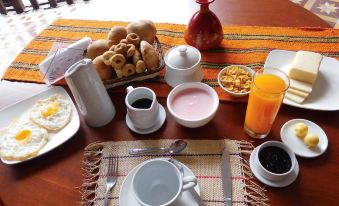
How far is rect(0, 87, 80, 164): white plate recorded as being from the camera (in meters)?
0.90

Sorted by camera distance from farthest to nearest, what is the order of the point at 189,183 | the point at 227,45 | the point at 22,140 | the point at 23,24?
the point at 23,24 < the point at 227,45 < the point at 22,140 < the point at 189,183

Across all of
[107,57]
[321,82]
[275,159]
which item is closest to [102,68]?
[107,57]

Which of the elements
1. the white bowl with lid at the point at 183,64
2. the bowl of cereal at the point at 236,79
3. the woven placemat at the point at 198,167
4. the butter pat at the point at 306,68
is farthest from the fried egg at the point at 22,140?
the butter pat at the point at 306,68

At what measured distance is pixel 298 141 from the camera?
835 millimetres

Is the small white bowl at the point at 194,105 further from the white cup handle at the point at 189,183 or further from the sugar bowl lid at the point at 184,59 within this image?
the white cup handle at the point at 189,183

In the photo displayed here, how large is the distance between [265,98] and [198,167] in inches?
10.7

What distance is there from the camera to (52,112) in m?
0.97

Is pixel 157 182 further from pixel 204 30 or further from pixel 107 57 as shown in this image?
pixel 204 30

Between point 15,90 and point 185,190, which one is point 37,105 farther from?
point 185,190

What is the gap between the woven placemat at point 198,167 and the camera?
75cm

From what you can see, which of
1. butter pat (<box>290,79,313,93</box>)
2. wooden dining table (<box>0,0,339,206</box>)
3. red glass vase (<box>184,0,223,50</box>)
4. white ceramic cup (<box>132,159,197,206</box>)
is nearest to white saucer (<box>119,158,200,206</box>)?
white ceramic cup (<box>132,159,197,206</box>)

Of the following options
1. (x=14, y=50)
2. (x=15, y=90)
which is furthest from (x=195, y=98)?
(x=14, y=50)

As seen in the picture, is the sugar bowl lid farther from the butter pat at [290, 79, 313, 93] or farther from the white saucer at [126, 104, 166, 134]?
the butter pat at [290, 79, 313, 93]

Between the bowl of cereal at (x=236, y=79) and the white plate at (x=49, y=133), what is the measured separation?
20.8 inches
